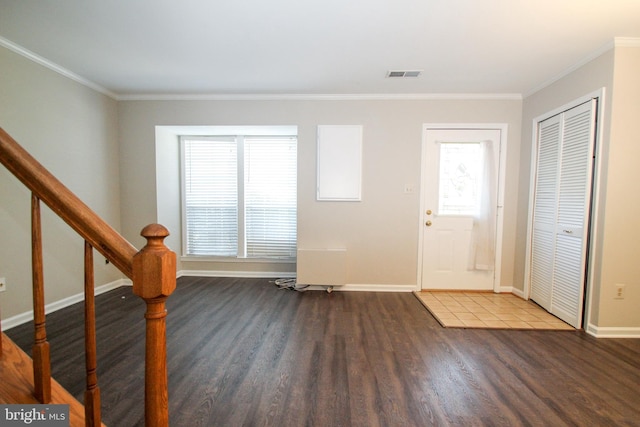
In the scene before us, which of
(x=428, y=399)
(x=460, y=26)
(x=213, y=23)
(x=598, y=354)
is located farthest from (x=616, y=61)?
(x=213, y=23)

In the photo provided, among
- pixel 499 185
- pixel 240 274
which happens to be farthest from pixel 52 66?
pixel 499 185

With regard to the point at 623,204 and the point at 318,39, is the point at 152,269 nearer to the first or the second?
the point at 318,39

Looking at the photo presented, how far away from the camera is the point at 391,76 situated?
2906 millimetres

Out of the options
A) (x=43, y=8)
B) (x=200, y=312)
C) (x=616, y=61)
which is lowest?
(x=200, y=312)

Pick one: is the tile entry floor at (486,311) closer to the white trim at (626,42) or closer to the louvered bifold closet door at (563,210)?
the louvered bifold closet door at (563,210)

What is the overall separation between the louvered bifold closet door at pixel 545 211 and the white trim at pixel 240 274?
3.11 m

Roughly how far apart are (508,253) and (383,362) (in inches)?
102

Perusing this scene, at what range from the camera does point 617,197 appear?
2311 millimetres

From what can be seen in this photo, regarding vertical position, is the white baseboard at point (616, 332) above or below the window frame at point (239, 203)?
below

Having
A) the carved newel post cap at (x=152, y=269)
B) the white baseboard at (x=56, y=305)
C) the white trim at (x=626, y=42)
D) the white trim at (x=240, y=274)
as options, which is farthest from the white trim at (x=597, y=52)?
the white baseboard at (x=56, y=305)

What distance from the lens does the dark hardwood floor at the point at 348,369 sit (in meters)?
1.51

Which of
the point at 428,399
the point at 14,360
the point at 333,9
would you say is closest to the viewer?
the point at 14,360

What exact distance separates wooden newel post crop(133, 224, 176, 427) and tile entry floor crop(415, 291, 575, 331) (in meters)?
2.52

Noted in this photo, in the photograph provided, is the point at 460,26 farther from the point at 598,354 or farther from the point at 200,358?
the point at 200,358
